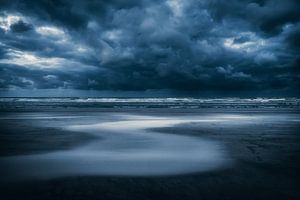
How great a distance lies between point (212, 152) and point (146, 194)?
5.59m

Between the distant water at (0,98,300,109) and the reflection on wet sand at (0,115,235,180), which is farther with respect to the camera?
the distant water at (0,98,300,109)

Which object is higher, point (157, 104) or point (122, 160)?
point (157, 104)

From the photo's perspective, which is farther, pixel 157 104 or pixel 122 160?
pixel 157 104

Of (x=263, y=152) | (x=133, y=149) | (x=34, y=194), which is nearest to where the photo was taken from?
(x=34, y=194)

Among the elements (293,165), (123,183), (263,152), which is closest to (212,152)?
(263,152)

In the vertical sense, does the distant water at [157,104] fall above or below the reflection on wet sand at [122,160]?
above

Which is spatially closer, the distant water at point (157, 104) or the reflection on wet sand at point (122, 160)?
the reflection on wet sand at point (122, 160)

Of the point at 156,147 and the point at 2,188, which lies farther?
the point at 156,147

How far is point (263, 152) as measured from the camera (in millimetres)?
11047

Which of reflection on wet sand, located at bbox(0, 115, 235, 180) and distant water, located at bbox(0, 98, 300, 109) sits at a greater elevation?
distant water, located at bbox(0, 98, 300, 109)

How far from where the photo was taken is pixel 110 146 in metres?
12.6

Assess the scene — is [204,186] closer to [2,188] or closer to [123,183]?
[123,183]

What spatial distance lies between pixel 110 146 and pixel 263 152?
6666 millimetres

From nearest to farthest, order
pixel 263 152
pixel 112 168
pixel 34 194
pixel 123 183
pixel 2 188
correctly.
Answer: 1. pixel 34 194
2. pixel 2 188
3. pixel 123 183
4. pixel 112 168
5. pixel 263 152
